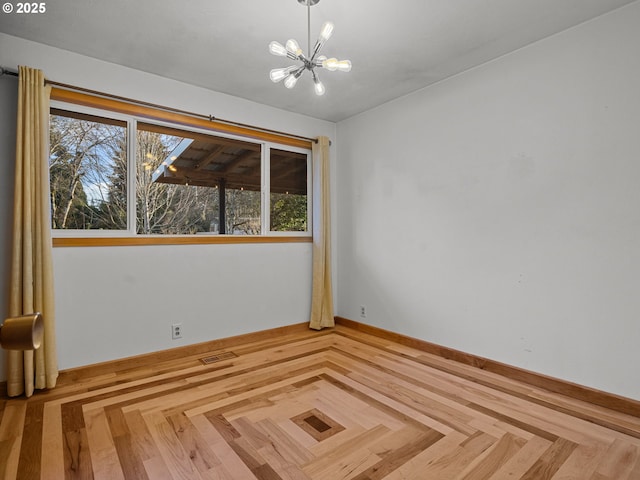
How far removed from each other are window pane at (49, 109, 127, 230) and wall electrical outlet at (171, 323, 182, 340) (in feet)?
3.22

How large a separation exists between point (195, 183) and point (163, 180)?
0.95ft

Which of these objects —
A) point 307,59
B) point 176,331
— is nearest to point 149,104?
point 307,59

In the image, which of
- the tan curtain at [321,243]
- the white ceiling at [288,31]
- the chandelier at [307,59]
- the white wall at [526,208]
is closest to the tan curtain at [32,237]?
the white ceiling at [288,31]

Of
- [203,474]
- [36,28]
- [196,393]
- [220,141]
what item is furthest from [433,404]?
[36,28]

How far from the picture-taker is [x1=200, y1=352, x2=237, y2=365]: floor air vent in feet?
10.2

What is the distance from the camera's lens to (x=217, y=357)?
10.5 ft

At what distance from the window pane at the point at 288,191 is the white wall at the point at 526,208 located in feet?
2.98

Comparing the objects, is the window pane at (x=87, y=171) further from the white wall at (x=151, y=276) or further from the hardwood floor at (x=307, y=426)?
the hardwood floor at (x=307, y=426)

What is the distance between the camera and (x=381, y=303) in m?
3.85

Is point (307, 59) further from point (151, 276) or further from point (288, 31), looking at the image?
point (151, 276)

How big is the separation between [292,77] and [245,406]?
2131 mm

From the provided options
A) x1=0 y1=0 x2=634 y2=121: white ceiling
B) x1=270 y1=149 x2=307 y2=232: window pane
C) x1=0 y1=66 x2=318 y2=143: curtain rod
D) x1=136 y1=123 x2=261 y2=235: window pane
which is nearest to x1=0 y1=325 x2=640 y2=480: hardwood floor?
x1=136 y1=123 x2=261 y2=235: window pane

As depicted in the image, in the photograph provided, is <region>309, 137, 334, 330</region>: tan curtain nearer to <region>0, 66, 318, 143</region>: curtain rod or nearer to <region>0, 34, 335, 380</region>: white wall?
<region>0, 34, 335, 380</region>: white wall

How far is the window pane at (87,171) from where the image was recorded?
2.72 m
